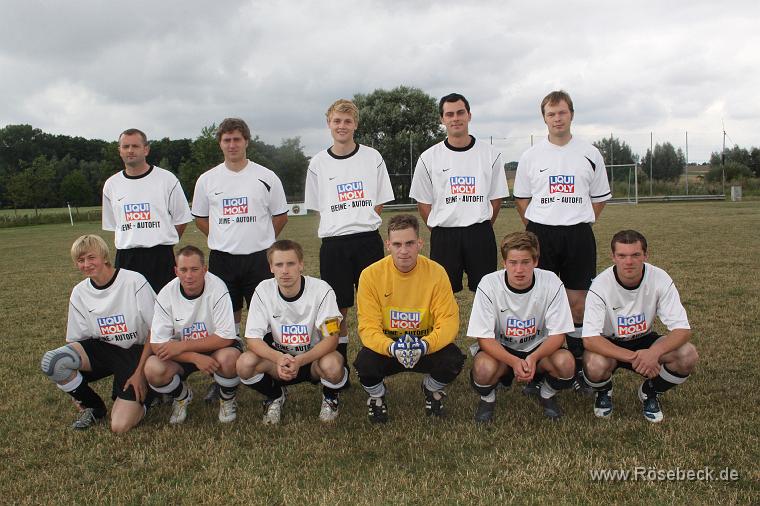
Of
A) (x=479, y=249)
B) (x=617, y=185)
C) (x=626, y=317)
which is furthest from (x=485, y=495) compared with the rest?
(x=617, y=185)

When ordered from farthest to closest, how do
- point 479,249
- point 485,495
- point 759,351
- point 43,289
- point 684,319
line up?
1. point 43,289
2. point 759,351
3. point 479,249
4. point 684,319
5. point 485,495

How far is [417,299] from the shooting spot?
12.0ft

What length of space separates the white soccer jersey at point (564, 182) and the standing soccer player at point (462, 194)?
251 millimetres

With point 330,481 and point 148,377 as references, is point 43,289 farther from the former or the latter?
point 330,481

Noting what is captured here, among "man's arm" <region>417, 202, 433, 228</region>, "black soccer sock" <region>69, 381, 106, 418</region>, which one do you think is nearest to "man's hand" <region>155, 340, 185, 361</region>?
"black soccer sock" <region>69, 381, 106, 418</region>

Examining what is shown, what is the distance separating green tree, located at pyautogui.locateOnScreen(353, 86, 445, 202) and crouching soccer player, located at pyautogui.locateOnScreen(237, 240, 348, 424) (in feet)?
111

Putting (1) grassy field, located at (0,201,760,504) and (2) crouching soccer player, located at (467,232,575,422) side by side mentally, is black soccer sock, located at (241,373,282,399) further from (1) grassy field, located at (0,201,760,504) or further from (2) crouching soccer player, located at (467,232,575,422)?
(2) crouching soccer player, located at (467,232,575,422)

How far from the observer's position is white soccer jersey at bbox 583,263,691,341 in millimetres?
3518

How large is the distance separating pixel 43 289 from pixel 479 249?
786 centimetres

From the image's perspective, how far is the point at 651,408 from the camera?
3.43m

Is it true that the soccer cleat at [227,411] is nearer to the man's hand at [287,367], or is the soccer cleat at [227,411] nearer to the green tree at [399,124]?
the man's hand at [287,367]

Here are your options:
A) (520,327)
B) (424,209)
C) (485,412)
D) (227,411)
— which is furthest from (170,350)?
(520,327)

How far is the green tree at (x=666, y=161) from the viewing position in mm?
35594

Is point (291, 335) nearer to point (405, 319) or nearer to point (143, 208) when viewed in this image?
point (405, 319)
